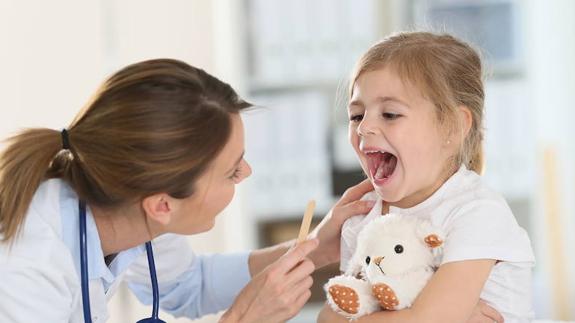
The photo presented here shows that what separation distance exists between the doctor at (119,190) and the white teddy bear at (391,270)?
0.09 meters

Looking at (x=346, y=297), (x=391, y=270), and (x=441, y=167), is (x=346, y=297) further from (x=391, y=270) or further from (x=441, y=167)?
(x=441, y=167)

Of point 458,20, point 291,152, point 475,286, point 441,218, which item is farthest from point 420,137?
point 458,20

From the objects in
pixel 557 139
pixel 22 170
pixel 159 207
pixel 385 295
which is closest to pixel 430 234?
pixel 385 295

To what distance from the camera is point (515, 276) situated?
151 centimetres

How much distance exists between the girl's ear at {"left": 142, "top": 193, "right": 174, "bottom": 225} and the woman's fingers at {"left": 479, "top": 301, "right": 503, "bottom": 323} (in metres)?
0.54

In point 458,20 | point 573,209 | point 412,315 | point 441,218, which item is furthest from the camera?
point 458,20

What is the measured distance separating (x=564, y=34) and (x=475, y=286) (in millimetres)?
2469

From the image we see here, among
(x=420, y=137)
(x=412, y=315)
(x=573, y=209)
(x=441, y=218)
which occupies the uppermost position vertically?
(x=420, y=137)

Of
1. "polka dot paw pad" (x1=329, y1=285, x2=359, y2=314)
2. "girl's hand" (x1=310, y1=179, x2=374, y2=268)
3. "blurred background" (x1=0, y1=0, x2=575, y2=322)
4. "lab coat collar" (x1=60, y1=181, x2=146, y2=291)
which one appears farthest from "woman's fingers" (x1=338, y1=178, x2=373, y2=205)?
"blurred background" (x1=0, y1=0, x2=575, y2=322)

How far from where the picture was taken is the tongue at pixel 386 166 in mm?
1638

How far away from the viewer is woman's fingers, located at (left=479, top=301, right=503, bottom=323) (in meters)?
1.48

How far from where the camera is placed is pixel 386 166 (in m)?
1.65

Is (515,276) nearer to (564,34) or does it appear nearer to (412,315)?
(412,315)

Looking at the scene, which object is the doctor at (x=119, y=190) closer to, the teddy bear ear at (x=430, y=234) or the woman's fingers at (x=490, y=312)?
the teddy bear ear at (x=430, y=234)
